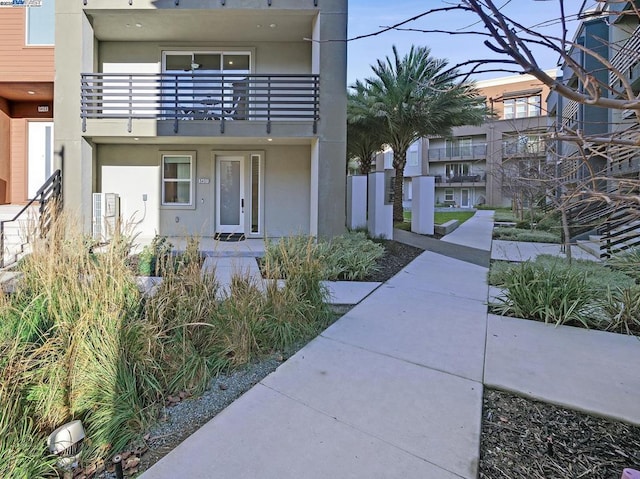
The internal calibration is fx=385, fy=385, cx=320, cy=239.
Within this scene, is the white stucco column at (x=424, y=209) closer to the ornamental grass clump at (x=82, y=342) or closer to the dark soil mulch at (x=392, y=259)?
the dark soil mulch at (x=392, y=259)

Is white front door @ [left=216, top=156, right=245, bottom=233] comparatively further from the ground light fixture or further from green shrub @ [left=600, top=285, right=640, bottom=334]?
the ground light fixture

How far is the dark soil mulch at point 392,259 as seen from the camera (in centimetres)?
754

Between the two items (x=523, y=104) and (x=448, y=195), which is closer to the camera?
(x=523, y=104)

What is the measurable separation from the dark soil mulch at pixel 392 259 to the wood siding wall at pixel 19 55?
10.6 metres

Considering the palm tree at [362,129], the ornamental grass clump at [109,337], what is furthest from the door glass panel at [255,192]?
the ornamental grass clump at [109,337]

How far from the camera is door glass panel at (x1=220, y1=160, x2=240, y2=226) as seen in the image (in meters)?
12.4

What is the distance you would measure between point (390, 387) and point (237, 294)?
6.20 feet

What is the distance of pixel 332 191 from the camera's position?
9664 mm

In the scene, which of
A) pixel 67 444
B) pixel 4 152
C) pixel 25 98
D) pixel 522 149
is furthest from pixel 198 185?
pixel 67 444

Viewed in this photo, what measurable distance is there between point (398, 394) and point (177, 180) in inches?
430

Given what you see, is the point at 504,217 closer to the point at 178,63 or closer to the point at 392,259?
the point at 392,259

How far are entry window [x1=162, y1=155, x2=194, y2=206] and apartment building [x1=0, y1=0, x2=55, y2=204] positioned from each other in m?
3.18

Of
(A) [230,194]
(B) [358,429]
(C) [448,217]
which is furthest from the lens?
(C) [448,217]

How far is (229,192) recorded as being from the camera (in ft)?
40.8
